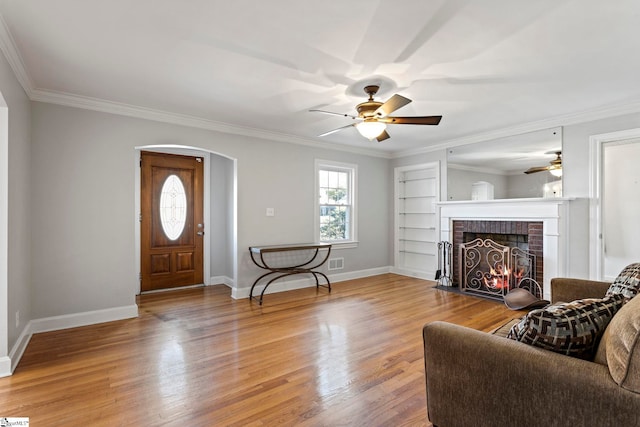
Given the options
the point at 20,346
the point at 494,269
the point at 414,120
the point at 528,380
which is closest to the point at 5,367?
the point at 20,346

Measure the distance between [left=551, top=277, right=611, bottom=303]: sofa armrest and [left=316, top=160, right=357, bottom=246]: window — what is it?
136 inches

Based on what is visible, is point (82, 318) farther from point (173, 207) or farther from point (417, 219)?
point (417, 219)

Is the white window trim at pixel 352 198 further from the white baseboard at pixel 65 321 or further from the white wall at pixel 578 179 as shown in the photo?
the white wall at pixel 578 179

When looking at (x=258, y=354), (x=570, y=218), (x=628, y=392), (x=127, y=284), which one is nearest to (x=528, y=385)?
(x=628, y=392)

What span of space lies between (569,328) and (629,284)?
108 cm

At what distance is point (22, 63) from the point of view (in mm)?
2676

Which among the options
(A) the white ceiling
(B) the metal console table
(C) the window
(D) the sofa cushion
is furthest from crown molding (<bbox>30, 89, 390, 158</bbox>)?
(D) the sofa cushion

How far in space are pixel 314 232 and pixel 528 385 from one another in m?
4.24

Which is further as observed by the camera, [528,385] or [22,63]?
[22,63]

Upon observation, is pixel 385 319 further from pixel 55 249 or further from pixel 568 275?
pixel 55 249

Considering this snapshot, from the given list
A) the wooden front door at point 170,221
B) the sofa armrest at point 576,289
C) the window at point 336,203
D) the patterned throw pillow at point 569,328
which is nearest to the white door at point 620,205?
the sofa armrest at point 576,289

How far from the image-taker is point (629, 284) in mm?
1984

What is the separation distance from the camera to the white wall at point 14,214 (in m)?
2.40

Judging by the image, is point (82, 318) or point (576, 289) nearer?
point (576, 289)
